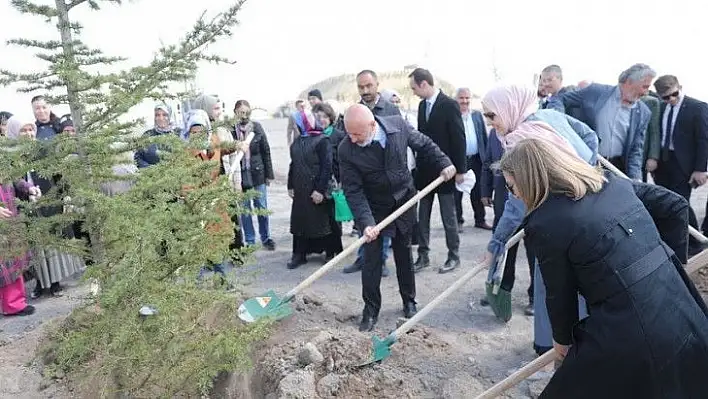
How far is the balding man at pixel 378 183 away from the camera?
14.1ft

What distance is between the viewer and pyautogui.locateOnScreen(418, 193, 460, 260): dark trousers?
226 inches

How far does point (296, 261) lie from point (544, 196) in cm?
468

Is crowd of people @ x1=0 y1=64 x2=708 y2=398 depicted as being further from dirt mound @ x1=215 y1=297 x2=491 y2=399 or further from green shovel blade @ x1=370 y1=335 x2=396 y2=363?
green shovel blade @ x1=370 y1=335 x2=396 y2=363

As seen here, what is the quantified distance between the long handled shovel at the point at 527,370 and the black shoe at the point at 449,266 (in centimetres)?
292

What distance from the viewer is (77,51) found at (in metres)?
2.83

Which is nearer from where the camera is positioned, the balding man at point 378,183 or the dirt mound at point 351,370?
the dirt mound at point 351,370

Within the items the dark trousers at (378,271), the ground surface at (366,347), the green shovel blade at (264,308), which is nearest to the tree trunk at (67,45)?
the ground surface at (366,347)

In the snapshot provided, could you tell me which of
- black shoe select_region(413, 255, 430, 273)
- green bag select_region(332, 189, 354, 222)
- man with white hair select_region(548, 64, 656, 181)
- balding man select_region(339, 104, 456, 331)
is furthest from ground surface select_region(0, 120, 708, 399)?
man with white hair select_region(548, 64, 656, 181)

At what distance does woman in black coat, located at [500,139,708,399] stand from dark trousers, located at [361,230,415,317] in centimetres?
236

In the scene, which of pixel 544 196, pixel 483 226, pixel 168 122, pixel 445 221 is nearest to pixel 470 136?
pixel 483 226

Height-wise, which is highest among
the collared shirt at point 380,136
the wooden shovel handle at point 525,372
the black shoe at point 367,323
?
the collared shirt at point 380,136

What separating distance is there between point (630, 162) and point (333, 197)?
9.86ft

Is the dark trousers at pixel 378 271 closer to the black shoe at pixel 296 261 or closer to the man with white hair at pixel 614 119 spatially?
the man with white hair at pixel 614 119

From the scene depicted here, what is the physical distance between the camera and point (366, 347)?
3807 mm
